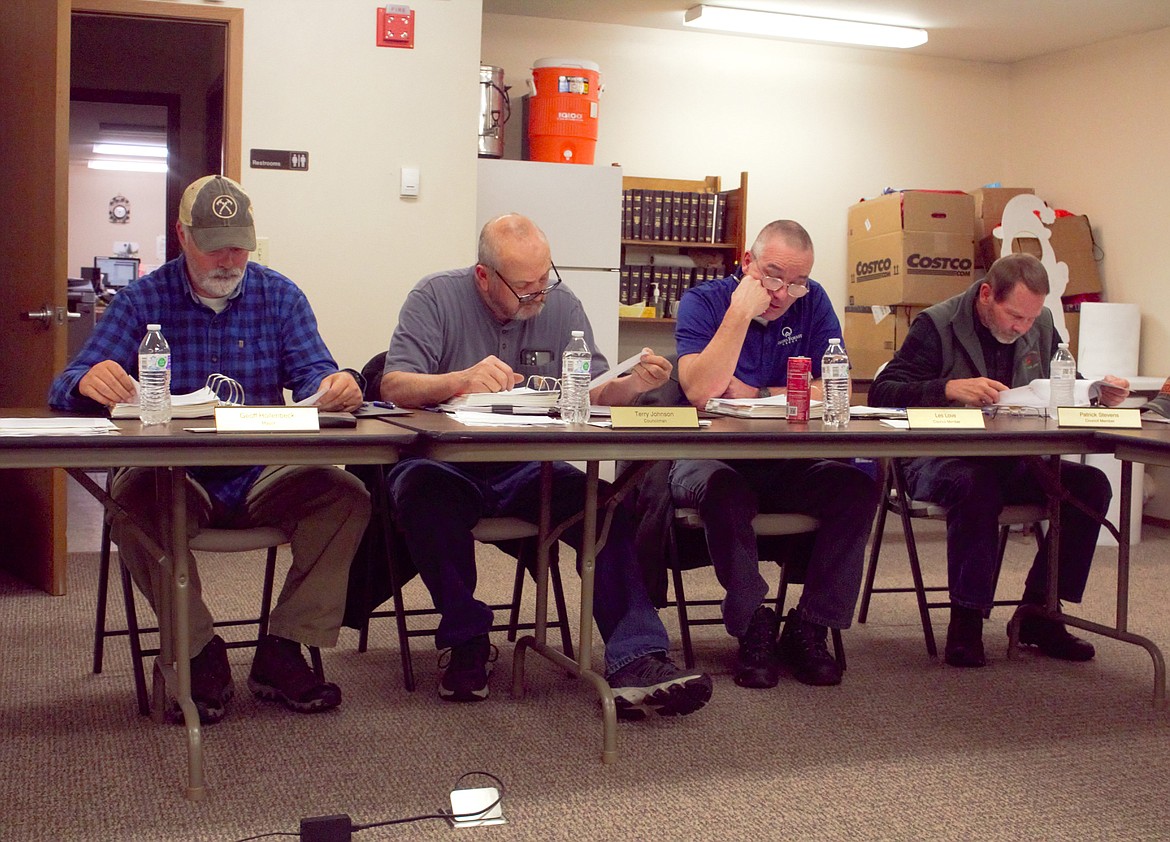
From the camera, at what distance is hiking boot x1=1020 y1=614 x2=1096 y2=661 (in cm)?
298

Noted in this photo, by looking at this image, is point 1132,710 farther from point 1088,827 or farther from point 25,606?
point 25,606

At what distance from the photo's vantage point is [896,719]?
8.08 feet

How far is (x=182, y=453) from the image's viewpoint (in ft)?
5.75

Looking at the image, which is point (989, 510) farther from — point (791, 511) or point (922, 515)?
point (791, 511)

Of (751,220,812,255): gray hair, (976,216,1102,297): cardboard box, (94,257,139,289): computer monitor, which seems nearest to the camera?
(751,220,812,255): gray hair

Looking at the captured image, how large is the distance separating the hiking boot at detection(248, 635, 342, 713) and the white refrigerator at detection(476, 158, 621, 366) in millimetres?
2564

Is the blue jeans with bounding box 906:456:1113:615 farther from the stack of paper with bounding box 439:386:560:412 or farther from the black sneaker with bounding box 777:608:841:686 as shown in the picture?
the stack of paper with bounding box 439:386:560:412

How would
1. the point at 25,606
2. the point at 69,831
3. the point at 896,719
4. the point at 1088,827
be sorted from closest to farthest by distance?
the point at 69,831, the point at 1088,827, the point at 896,719, the point at 25,606

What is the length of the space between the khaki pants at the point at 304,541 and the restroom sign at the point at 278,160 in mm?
2180

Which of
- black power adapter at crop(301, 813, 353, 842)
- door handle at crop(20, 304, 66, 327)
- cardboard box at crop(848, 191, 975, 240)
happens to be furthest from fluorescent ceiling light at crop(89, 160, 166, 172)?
black power adapter at crop(301, 813, 353, 842)

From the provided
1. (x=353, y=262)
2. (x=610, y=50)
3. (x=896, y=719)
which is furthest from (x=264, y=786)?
(x=610, y=50)

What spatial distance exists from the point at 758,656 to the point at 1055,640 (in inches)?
35.1

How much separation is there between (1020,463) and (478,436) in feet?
5.53

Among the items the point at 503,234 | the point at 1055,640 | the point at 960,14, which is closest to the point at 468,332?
the point at 503,234
